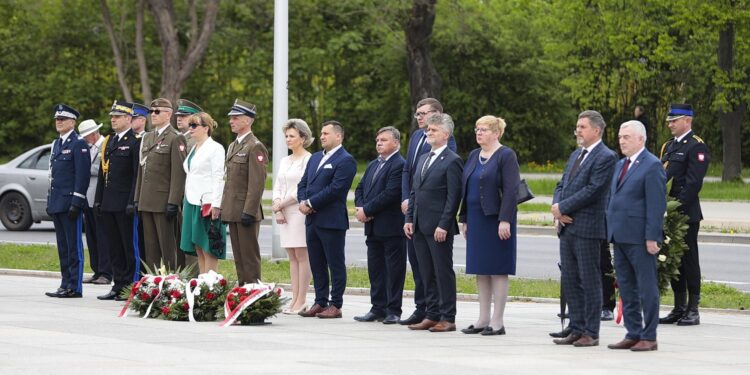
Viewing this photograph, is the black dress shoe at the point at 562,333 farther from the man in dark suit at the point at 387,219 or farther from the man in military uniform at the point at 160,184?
the man in military uniform at the point at 160,184

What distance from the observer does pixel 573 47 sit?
44719mm

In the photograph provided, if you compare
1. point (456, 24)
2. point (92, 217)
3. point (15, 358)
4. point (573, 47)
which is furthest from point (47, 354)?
point (456, 24)

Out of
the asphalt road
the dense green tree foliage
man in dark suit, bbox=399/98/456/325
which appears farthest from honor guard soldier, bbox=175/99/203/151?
the dense green tree foliage

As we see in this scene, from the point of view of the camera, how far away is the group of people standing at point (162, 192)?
13820 millimetres

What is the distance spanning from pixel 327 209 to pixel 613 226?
3.22 meters

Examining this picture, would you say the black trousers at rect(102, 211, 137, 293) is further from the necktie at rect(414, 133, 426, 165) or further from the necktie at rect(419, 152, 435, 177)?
the necktie at rect(419, 152, 435, 177)

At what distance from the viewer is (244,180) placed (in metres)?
13.8

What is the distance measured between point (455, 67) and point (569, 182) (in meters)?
44.9

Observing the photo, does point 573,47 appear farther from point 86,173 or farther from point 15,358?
point 15,358

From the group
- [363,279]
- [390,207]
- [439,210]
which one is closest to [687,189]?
[439,210]

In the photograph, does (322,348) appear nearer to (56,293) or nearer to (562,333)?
(562,333)

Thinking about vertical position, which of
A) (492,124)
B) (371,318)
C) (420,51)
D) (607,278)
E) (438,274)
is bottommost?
(371,318)

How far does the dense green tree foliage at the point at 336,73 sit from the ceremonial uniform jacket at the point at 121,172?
35.8 m

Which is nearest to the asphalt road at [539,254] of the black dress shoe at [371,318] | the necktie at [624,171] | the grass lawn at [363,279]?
the grass lawn at [363,279]
